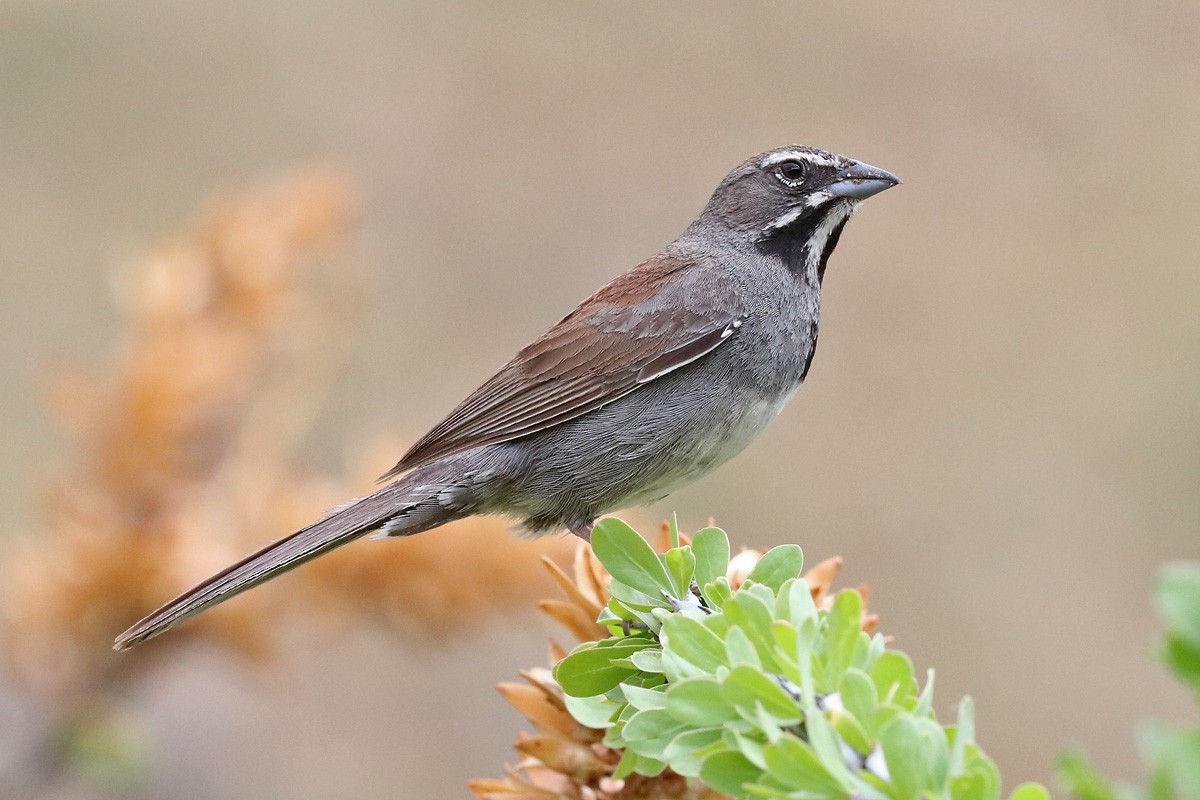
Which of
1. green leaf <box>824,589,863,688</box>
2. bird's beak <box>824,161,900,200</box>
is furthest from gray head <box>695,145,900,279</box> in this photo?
green leaf <box>824,589,863,688</box>

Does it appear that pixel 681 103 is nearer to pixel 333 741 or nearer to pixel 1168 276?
pixel 1168 276

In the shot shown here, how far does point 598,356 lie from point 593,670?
6.36 feet

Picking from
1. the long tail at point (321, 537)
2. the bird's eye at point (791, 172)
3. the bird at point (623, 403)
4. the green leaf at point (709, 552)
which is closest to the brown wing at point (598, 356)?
the bird at point (623, 403)

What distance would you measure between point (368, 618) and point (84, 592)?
61 cm

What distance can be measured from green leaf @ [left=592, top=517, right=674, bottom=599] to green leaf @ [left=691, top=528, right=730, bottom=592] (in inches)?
2.7

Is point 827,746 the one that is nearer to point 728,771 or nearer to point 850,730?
point 850,730

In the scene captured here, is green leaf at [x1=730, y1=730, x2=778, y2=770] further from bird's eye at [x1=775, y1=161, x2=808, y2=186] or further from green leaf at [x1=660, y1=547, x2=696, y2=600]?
bird's eye at [x1=775, y1=161, x2=808, y2=186]

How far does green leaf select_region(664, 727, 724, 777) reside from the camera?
4.26 ft

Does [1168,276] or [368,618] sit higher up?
[1168,276]

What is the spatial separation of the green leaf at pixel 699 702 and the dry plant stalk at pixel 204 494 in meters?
1.47

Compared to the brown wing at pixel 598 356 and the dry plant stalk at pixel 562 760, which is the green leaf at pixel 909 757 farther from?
the brown wing at pixel 598 356

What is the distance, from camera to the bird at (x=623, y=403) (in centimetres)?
338

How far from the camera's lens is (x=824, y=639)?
4.53 ft

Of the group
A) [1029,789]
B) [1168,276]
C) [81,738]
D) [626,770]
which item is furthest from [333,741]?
[1168,276]
